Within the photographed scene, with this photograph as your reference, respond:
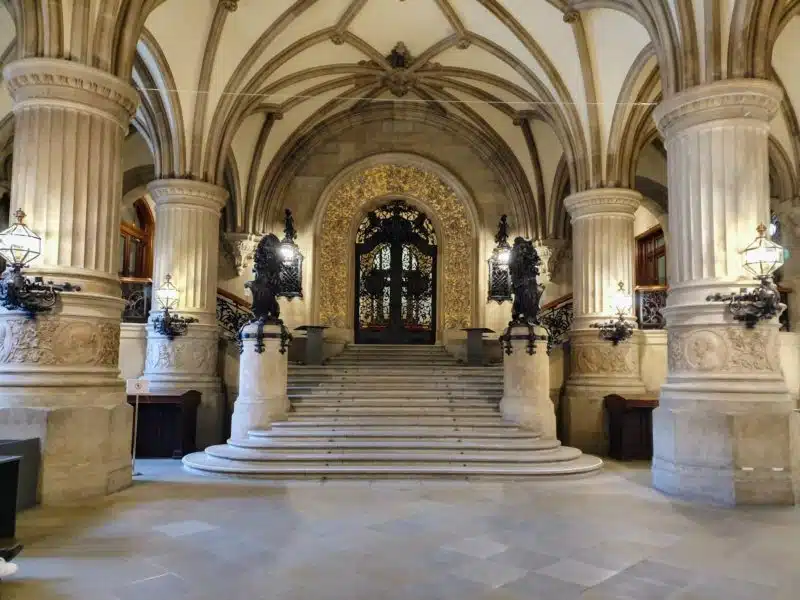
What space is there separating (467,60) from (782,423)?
32.3 ft

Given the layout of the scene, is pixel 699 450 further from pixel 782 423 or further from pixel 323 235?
pixel 323 235

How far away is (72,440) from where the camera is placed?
682 centimetres

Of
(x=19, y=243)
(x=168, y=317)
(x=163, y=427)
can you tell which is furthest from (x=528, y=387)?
(x=19, y=243)

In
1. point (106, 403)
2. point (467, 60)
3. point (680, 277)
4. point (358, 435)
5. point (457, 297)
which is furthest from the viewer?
point (457, 297)

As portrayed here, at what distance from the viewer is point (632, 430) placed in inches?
422

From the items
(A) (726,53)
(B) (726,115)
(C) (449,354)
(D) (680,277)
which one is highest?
(A) (726,53)

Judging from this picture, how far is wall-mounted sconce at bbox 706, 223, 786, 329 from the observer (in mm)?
7027

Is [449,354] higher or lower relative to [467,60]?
lower

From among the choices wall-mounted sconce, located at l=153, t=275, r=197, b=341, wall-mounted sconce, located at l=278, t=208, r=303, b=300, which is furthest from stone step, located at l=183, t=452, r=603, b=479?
wall-mounted sconce, located at l=278, t=208, r=303, b=300

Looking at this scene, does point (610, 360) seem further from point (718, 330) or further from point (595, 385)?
point (718, 330)

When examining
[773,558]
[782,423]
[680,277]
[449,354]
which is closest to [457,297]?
[449,354]

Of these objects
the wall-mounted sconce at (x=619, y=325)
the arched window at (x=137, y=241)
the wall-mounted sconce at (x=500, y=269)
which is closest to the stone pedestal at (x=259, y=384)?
the wall-mounted sconce at (x=619, y=325)

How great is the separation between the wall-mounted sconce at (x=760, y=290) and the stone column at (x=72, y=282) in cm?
684

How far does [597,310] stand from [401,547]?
8010mm
